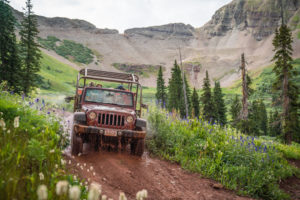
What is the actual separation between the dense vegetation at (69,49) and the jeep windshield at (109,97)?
144 m

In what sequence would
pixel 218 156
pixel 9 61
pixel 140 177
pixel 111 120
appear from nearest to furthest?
→ pixel 140 177, pixel 111 120, pixel 218 156, pixel 9 61

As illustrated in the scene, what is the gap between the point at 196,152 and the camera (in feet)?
25.5

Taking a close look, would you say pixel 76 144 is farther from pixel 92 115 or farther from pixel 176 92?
pixel 176 92

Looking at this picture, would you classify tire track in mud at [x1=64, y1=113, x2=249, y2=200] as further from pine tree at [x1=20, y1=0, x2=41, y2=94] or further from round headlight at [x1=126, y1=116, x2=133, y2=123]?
pine tree at [x1=20, y1=0, x2=41, y2=94]

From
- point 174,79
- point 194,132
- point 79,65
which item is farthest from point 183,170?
point 79,65

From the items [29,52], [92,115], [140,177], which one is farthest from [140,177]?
[29,52]

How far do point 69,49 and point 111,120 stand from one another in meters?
158

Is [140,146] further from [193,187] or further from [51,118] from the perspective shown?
[51,118]

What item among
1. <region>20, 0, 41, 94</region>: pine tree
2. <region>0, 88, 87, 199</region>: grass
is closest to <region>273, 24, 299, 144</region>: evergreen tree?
<region>0, 88, 87, 199</region>: grass

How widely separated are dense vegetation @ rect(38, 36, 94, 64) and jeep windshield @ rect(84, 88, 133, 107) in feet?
474

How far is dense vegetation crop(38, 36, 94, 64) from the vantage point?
14288cm

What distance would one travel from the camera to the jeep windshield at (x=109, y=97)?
8094 millimetres

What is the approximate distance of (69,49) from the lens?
150875 millimetres

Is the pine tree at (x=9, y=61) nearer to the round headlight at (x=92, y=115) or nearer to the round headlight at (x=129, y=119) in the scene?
the round headlight at (x=92, y=115)
